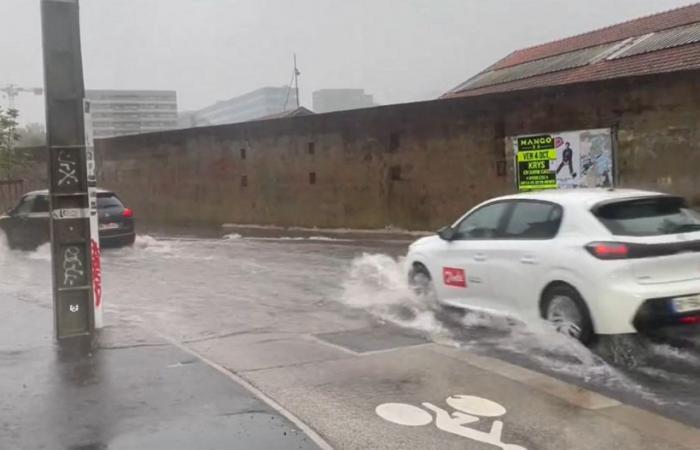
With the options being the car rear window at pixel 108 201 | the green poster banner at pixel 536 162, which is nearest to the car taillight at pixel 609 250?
the green poster banner at pixel 536 162

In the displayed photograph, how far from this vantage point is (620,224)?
6.85m

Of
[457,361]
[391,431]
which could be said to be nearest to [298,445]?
[391,431]

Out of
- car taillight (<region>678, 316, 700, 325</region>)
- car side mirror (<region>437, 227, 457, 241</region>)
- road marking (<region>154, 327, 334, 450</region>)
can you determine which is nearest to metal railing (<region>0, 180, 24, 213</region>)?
road marking (<region>154, 327, 334, 450</region>)

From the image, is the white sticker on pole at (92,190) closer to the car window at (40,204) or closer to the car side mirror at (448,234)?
the car side mirror at (448,234)

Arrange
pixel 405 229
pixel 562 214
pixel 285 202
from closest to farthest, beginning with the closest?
pixel 562 214 → pixel 405 229 → pixel 285 202

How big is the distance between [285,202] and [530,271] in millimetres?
15706

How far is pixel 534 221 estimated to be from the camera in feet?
25.0

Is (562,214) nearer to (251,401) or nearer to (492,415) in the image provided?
(492,415)

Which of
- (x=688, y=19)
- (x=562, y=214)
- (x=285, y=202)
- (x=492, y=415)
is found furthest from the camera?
(x=688, y=19)

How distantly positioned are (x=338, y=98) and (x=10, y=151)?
2814cm

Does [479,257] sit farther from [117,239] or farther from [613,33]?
[613,33]

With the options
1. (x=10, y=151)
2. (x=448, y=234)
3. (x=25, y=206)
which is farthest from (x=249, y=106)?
(x=448, y=234)

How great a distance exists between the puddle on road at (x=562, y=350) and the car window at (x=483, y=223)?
90 cm

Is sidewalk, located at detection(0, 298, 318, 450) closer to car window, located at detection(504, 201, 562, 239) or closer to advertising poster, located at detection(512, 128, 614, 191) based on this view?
car window, located at detection(504, 201, 562, 239)
